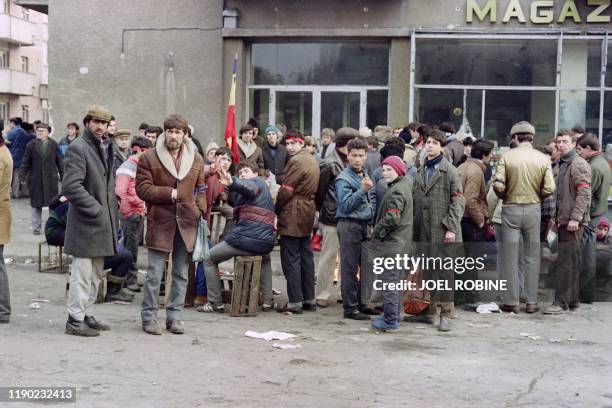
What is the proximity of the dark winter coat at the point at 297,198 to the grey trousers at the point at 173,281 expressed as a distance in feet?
5.10

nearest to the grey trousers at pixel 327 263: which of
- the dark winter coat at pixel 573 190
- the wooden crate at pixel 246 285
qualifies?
the wooden crate at pixel 246 285

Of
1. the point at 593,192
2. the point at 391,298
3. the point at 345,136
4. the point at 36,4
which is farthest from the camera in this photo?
the point at 36,4

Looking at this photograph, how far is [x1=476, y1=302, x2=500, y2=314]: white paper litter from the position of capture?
1041 centimetres

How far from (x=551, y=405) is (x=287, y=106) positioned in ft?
44.9

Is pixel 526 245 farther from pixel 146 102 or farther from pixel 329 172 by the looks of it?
pixel 146 102

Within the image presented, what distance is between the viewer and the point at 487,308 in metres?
10.4

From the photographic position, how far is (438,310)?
999 cm

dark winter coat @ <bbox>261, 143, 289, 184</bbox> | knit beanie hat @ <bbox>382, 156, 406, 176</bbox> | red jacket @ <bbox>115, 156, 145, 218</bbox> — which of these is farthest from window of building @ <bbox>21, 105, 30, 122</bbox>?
knit beanie hat @ <bbox>382, 156, 406, 176</bbox>

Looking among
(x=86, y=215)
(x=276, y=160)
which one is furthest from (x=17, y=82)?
(x=86, y=215)

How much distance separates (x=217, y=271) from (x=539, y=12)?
1089 cm

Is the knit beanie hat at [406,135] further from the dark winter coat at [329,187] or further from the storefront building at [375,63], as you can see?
the dark winter coat at [329,187]

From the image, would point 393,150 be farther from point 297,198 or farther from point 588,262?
point 588,262

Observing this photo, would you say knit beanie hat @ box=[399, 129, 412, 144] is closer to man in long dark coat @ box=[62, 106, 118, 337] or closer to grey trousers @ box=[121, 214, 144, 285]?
grey trousers @ box=[121, 214, 144, 285]

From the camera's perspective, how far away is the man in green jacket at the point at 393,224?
9047 mm
